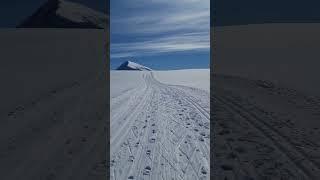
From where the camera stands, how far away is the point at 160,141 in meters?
8.04

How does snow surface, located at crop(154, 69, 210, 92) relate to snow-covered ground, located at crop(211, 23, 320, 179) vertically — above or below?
above

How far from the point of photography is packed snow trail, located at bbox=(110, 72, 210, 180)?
21.0 ft

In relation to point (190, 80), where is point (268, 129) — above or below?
below

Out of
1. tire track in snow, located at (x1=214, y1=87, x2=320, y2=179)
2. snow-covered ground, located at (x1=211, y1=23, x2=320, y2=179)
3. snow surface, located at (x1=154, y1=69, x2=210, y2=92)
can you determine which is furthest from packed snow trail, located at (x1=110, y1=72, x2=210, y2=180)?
snow surface, located at (x1=154, y1=69, x2=210, y2=92)

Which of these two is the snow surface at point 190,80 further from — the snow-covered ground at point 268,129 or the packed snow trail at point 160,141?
the packed snow trail at point 160,141

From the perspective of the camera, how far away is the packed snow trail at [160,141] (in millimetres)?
6387
